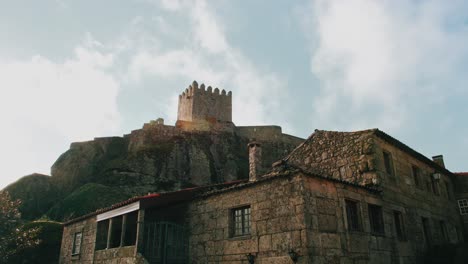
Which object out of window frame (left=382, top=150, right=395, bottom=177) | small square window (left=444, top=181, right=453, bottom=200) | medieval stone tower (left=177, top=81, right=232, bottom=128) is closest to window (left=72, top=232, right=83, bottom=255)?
window frame (left=382, top=150, right=395, bottom=177)

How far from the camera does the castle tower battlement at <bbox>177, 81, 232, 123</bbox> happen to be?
43.3 meters

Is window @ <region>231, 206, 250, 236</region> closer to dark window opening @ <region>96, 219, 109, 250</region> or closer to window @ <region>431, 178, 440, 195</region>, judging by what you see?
dark window opening @ <region>96, 219, 109, 250</region>

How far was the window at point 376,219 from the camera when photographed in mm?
11325

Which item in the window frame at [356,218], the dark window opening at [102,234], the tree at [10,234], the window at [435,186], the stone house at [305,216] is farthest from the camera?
the tree at [10,234]

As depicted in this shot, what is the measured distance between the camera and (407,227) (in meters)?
12.7

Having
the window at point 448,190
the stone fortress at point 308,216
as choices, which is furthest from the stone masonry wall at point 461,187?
the window at point 448,190

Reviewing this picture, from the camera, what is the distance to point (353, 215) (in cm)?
1071

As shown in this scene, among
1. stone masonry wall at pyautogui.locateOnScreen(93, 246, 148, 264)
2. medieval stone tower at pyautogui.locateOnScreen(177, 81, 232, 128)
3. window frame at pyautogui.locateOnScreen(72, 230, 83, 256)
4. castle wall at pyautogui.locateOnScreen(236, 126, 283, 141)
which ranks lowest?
stone masonry wall at pyautogui.locateOnScreen(93, 246, 148, 264)

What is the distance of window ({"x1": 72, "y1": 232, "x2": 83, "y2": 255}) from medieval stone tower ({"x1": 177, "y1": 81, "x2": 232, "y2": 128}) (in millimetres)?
26401

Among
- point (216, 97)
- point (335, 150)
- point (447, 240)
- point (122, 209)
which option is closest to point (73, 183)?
point (216, 97)

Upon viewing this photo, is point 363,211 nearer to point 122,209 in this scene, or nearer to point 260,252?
point 260,252

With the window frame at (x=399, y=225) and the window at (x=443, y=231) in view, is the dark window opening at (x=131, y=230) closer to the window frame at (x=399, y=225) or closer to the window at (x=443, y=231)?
the window frame at (x=399, y=225)

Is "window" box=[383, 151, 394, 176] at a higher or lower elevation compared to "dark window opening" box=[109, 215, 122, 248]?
higher

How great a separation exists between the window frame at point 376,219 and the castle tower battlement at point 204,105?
1249 inches
